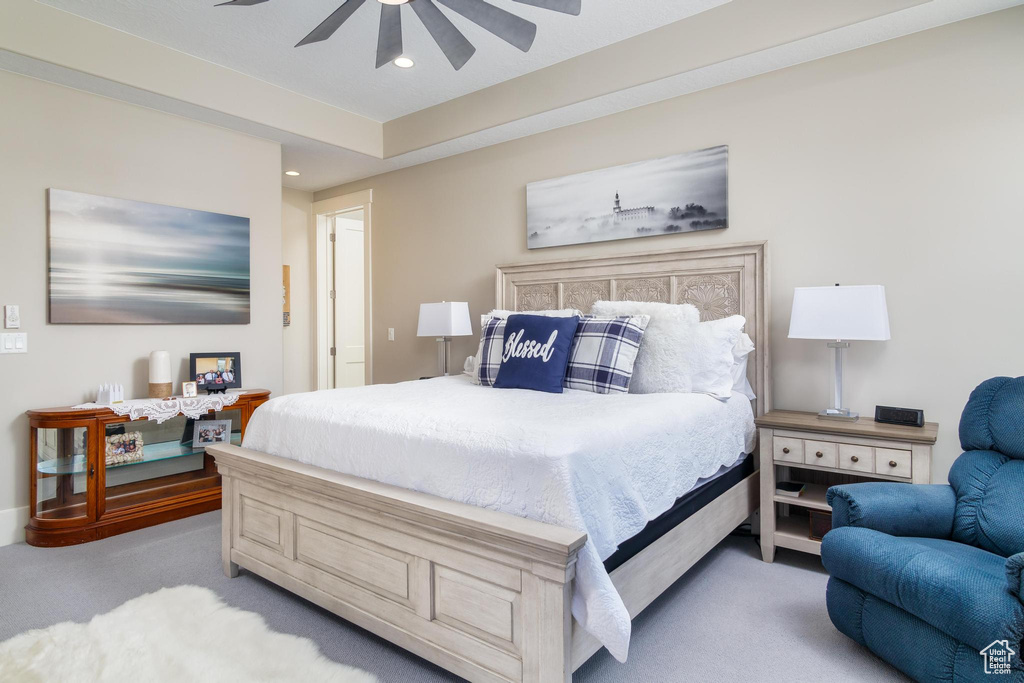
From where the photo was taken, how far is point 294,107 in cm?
399

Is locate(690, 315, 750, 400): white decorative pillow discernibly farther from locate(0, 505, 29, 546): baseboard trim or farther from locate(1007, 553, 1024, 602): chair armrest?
locate(0, 505, 29, 546): baseboard trim

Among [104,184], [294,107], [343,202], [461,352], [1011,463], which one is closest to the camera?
[1011,463]

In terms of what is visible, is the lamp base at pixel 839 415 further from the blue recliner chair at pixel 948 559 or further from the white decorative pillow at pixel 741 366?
the blue recliner chair at pixel 948 559

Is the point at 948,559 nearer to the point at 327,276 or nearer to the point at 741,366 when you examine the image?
the point at 741,366

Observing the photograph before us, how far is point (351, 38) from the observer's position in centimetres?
322

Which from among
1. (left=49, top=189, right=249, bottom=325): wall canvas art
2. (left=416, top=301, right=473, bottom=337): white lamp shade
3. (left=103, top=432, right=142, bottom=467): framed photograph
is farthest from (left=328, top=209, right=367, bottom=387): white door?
(left=103, top=432, right=142, bottom=467): framed photograph

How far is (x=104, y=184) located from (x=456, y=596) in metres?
3.36

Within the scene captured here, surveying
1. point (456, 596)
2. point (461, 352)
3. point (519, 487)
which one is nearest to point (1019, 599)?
point (519, 487)

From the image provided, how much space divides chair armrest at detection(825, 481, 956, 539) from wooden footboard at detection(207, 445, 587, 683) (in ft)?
3.78

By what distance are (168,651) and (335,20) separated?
8.18 feet

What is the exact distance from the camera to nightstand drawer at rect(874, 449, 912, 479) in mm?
2365

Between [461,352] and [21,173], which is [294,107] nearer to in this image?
[21,173]

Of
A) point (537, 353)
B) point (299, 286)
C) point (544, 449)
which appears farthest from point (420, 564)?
point (299, 286)

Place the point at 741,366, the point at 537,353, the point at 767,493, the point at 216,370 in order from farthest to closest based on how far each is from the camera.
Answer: the point at 216,370, the point at 741,366, the point at 537,353, the point at 767,493
